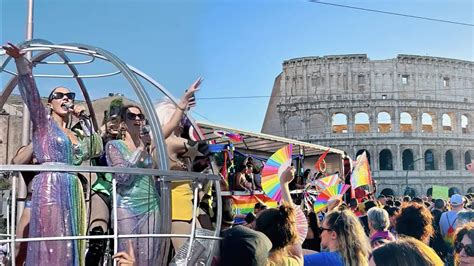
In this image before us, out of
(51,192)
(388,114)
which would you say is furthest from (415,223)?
(388,114)

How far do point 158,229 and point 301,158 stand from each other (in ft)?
29.9

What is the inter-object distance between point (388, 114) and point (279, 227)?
134ft

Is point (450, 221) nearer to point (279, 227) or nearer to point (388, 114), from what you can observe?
point (279, 227)

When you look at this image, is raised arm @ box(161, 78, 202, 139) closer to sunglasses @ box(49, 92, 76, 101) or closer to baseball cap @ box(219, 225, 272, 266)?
sunglasses @ box(49, 92, 76, 101)

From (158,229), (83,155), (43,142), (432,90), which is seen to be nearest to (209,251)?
(158,229)

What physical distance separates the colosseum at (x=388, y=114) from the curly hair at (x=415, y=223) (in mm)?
19119

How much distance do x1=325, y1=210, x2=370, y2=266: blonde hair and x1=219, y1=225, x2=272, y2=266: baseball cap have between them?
82 centimetres

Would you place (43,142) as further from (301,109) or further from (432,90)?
(301,109)

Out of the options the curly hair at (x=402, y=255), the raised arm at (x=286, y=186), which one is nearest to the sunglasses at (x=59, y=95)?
A: the raised arm at (x=286, y=186)

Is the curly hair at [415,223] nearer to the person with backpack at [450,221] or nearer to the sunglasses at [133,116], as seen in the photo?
the person with backpack at [450,221]

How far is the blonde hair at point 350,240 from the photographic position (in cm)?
305

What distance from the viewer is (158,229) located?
7.01 ft

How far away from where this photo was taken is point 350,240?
310cm

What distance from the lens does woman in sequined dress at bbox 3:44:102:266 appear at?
6.60 feet
